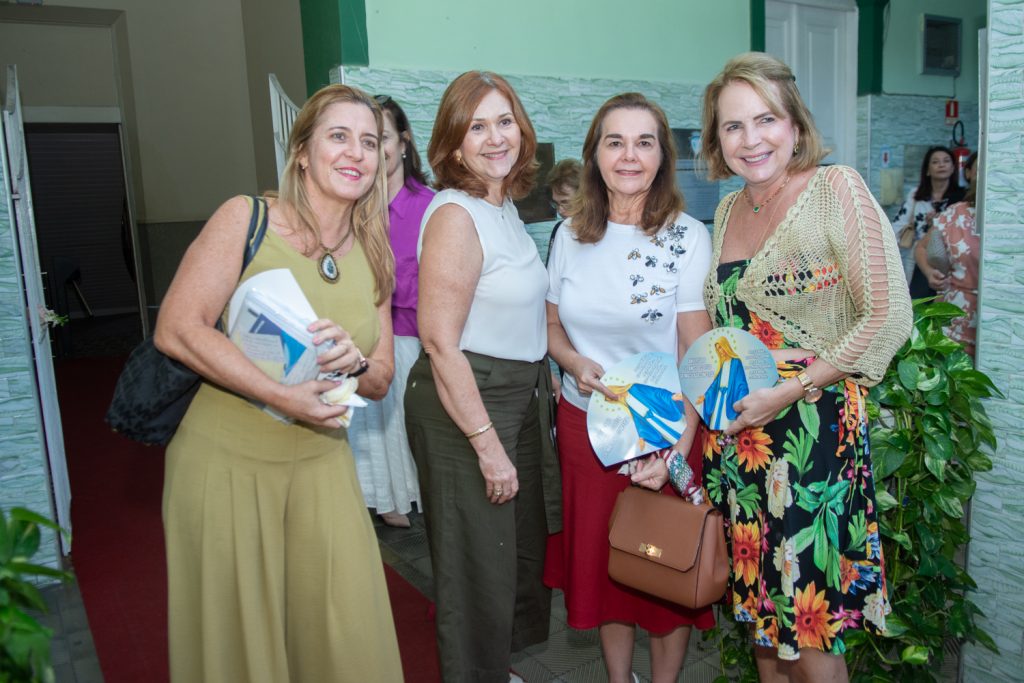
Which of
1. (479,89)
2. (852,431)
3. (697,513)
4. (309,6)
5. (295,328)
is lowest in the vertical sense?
(697,513)

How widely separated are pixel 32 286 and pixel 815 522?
11.7 ft

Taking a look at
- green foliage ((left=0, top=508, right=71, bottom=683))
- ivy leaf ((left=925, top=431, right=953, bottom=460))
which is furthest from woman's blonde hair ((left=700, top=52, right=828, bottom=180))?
green foliage ((left=0, top=508, right=71, bottom=683))

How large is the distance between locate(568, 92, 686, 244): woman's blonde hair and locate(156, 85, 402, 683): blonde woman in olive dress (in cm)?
67

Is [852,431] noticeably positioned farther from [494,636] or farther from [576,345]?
[494,636]

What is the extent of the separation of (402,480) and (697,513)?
7.27 ft

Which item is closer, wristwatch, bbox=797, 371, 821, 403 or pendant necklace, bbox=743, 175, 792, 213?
wristwatch, bbox=797, 371, 821, 403

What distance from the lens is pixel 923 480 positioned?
6.98 ft

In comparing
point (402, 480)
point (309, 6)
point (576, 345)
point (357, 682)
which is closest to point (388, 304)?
point (576, 345)

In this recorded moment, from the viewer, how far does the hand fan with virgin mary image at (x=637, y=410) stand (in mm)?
2115

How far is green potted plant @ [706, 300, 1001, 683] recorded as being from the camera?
2.05m

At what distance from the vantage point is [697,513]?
2.04 m

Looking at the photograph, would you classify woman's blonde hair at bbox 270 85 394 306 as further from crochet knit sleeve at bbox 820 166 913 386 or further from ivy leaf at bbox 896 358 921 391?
ivy leaf at bbox 896 358 921 391

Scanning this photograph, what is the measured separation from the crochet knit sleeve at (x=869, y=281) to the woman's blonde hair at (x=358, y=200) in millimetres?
1063

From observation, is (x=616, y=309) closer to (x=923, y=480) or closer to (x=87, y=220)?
(x=923, y=480)
